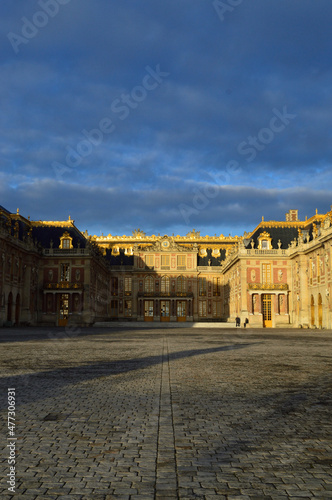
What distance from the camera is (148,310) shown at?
3012 inches

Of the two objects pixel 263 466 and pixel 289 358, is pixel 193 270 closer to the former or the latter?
pixel 289 358

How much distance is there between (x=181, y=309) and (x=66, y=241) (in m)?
25.9

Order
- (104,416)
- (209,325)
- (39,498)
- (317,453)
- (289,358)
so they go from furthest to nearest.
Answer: (209,325), (289,358), (104,416), (317,453), (39,498)

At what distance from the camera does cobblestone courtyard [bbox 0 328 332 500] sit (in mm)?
4051

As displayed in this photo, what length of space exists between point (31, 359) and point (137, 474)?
10.6 metres

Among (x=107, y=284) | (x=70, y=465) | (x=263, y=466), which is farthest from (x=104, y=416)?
(x=107, y=284)

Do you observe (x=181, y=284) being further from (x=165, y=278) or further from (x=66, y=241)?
(x=66, y=241)

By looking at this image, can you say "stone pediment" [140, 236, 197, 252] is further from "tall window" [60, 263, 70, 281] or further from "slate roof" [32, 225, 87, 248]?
"tall window" [60, 263, 70, 281]

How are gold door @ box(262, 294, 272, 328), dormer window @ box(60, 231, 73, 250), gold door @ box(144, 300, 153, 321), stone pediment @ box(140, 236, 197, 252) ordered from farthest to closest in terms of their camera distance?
stone pediment @ box(140, 236, 197, 252) → gold door @ box(144, 300, 153, 321) → dormer window @ box(60, 231, 73, 250) → gold door @ box(262, 294, 272, 328)

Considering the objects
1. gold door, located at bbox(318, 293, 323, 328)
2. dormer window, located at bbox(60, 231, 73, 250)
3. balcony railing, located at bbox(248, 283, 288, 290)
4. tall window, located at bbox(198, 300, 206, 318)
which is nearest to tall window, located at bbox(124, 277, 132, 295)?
tall window, located at bbox(198, 300, 206, 318)

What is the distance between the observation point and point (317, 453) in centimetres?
501

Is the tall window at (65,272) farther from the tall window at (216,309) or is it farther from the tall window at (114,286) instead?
the tall window at (216,309)

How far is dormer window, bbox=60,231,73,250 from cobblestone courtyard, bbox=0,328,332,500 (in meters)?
49.3

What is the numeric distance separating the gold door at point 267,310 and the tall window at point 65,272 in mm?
25438
